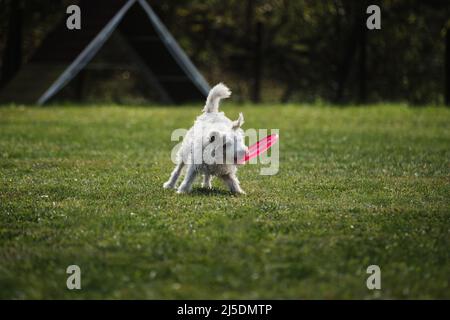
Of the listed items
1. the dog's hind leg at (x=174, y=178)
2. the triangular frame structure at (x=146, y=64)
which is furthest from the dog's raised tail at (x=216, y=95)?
the triangular frame structure at (x=146, y=64)

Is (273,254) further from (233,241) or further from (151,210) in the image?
(151,210)

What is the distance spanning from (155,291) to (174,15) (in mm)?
22206

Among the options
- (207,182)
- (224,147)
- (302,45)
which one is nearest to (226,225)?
(224,147)

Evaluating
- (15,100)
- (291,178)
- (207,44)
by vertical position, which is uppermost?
(207,44)

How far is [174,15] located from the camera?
26.8 meters

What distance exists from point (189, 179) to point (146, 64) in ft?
48.9

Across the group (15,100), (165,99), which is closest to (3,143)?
(15,100)

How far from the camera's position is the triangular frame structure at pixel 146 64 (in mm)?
20047

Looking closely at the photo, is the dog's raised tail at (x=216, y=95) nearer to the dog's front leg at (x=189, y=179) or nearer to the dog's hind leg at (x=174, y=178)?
the dog's hind leg at (x=174, y=178)

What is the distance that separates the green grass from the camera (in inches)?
215

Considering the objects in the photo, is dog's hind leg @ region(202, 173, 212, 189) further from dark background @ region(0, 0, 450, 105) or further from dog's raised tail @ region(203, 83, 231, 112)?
dark background @ region(0, 0, 450, 105)

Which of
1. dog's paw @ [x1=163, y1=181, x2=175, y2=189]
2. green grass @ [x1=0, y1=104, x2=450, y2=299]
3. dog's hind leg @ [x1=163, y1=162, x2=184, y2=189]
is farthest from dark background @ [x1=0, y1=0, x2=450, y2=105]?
dog's paw @ [x1=163, y1=181, x2=175, y2=189]

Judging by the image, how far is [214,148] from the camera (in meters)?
8.30

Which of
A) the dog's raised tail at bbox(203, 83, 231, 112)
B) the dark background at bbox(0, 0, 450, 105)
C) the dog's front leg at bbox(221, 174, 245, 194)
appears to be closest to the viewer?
the dog's front leg at bbox(221, 174, 245, 194)
